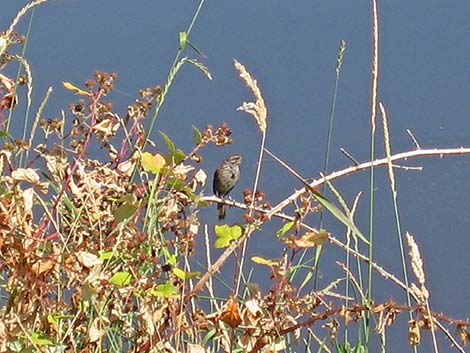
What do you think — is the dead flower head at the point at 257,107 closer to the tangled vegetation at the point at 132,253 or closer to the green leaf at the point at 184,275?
the tangled vegetation at the point at 132,253

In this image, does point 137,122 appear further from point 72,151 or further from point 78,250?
point 78,250

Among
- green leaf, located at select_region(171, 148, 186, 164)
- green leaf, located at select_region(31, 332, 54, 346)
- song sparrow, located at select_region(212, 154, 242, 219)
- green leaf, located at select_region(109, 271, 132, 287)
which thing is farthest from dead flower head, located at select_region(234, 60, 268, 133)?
song sparrow, located at select_region(212, 154, 242, 219)

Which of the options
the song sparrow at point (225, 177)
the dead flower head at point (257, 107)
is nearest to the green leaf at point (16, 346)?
the dead flower head at point (257, 107)

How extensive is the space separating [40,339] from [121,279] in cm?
11

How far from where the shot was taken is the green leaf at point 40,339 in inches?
45.5

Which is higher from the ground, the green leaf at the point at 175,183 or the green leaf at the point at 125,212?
the green leaf at the point at 175,183

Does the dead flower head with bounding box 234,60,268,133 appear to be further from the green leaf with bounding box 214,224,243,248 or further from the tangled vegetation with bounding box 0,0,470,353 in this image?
the green leaf with bounding box 214,224,243,248

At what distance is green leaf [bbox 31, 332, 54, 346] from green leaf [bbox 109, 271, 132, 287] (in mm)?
96

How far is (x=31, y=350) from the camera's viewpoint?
114cm

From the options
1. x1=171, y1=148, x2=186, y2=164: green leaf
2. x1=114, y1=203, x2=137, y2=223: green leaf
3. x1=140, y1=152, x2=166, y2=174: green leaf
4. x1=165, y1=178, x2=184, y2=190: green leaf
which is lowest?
x1=114, y1=203, x2=137, y2=223: green leaf

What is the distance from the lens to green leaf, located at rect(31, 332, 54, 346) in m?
1.15

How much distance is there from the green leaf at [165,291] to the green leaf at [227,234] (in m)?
0.07

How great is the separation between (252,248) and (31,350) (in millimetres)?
1830

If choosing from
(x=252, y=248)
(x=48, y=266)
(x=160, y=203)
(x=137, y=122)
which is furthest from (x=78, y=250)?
(x=252, y=248)
